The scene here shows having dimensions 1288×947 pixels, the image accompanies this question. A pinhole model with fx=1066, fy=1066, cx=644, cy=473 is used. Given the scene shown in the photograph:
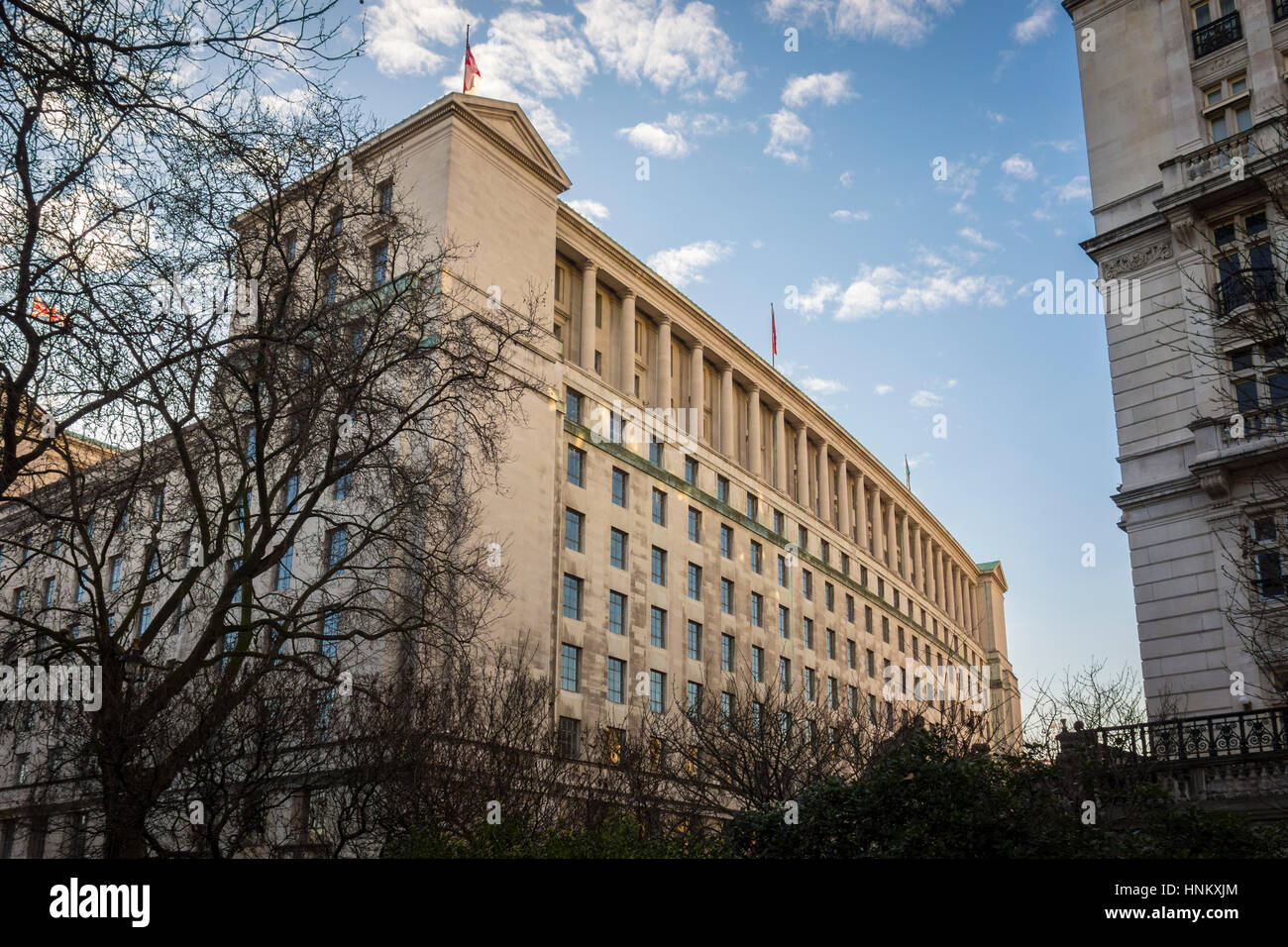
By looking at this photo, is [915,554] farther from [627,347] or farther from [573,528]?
[573,528]

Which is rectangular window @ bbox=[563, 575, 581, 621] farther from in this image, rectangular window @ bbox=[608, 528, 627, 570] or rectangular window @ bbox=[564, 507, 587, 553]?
rectangular window @ bbox=[608, 528, 627, 570]

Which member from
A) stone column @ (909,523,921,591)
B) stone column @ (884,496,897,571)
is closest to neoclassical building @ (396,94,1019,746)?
stone column @ (884,496,897,571)

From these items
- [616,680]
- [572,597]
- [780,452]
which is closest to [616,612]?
[616,680]

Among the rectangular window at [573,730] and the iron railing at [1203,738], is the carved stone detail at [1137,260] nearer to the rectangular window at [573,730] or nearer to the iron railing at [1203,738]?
the iron railing at [1203,738]

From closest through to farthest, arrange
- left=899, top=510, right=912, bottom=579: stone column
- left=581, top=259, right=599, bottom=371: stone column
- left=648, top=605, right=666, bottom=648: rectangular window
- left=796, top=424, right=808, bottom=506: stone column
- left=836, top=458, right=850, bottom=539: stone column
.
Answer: left=648, top=605, right=666, bottom=648: rectangular window, left=581, top=259, right=599, bottom=371: stone column, left=796, top=424, right=808, bottom=506: stone column, left=836, top=458, right=850, bottom=539: stone column, left=899, top=510, right=912, bottom=579: stone column

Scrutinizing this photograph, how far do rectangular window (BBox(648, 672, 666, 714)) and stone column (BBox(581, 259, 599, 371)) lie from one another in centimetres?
1657

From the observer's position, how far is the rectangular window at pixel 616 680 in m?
52.0

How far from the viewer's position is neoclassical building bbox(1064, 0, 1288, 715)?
27484 mm

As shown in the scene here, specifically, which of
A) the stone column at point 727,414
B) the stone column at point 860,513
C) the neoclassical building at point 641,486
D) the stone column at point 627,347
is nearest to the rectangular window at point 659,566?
the neoclassical building at point 641,486

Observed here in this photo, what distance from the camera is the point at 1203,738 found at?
2317 centimetres

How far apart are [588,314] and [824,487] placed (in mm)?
32105

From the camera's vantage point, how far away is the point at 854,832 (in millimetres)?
14336
